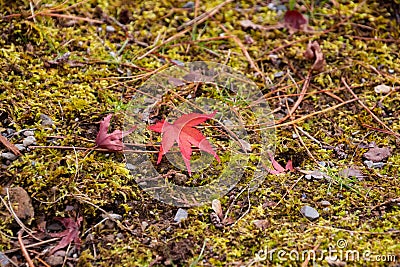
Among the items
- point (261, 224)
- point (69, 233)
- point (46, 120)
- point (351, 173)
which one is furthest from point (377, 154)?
point (46, 120)

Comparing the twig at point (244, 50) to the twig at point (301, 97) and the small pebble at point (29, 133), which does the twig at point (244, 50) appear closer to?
the twig at point (301, 97)

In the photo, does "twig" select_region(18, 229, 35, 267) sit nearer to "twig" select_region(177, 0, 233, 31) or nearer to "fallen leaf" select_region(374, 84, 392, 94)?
"twig" select_region(177, 0, 233, 31)

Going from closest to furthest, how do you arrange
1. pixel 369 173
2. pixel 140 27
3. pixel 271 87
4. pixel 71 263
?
pixel 71 263
pixel 369 173
pixel 271 87
pixel 140 27

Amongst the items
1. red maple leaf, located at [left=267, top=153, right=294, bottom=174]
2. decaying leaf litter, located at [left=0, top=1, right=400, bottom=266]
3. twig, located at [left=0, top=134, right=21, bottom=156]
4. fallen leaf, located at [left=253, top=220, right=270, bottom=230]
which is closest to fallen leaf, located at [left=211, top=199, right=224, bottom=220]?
decaying leaf litter, located at [left=0, top=1, right=400, bottom=266]

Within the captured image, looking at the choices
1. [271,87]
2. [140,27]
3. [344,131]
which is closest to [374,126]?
[344,131]

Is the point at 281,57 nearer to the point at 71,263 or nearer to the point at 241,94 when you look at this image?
the point at 241,94

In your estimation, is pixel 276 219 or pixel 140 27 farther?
pixel 140 27
